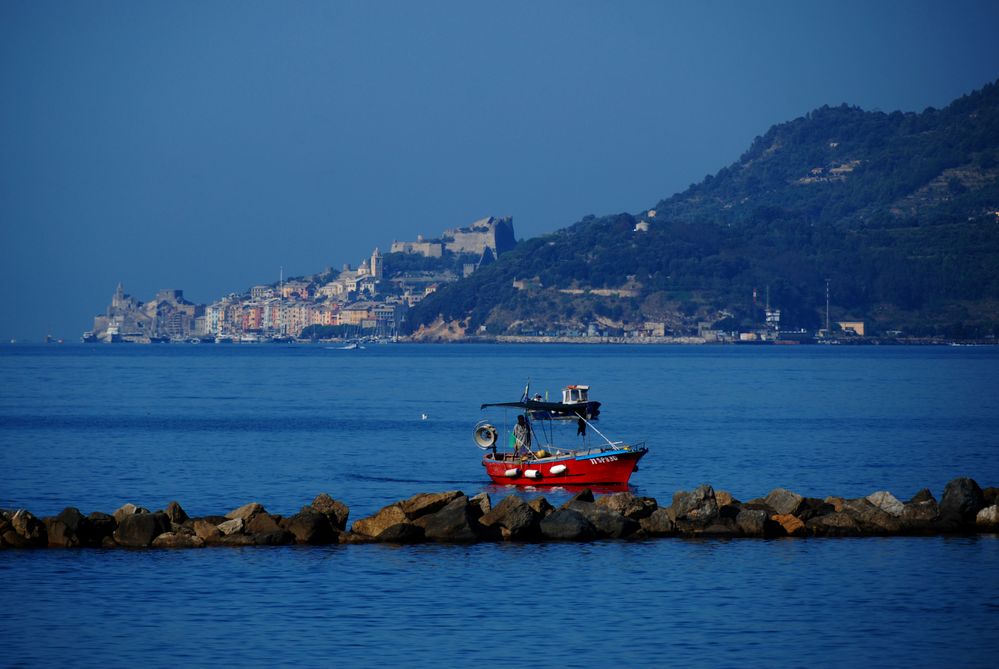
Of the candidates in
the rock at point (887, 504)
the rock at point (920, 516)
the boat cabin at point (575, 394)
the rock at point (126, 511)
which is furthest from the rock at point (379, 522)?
the boat cabin at point (575, 394)

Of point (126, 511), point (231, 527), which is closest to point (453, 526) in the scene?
point (231, 527)

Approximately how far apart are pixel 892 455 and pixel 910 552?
26605 millimetres

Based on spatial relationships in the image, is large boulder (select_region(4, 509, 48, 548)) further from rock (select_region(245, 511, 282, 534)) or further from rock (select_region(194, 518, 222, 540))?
rock (select_region(245, 511, 282, 534))

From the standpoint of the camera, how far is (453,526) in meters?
32.7

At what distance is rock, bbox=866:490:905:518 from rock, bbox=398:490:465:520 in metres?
10.0

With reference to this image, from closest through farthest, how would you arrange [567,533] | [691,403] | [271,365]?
[567,533] < [691,403] < [271,365]

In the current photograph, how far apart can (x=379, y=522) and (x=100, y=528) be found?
6125mm

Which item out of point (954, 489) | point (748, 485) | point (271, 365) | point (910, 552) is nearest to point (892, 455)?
point (748, 485)

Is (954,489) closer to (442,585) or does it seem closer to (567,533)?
(567,533)

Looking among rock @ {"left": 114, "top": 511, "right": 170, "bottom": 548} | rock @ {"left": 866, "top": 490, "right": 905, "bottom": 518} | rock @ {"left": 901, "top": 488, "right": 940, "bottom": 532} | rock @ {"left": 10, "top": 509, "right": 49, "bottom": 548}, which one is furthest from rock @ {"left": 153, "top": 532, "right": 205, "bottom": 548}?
rock @ {"left": 901, "top": 488, "right": 940, "bottom": 532}

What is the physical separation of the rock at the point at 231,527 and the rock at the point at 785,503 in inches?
496

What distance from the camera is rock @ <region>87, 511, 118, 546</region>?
31859mm

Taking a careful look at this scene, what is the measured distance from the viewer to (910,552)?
1227 inches

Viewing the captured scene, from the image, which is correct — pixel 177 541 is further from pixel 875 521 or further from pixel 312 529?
pixel 875 521
